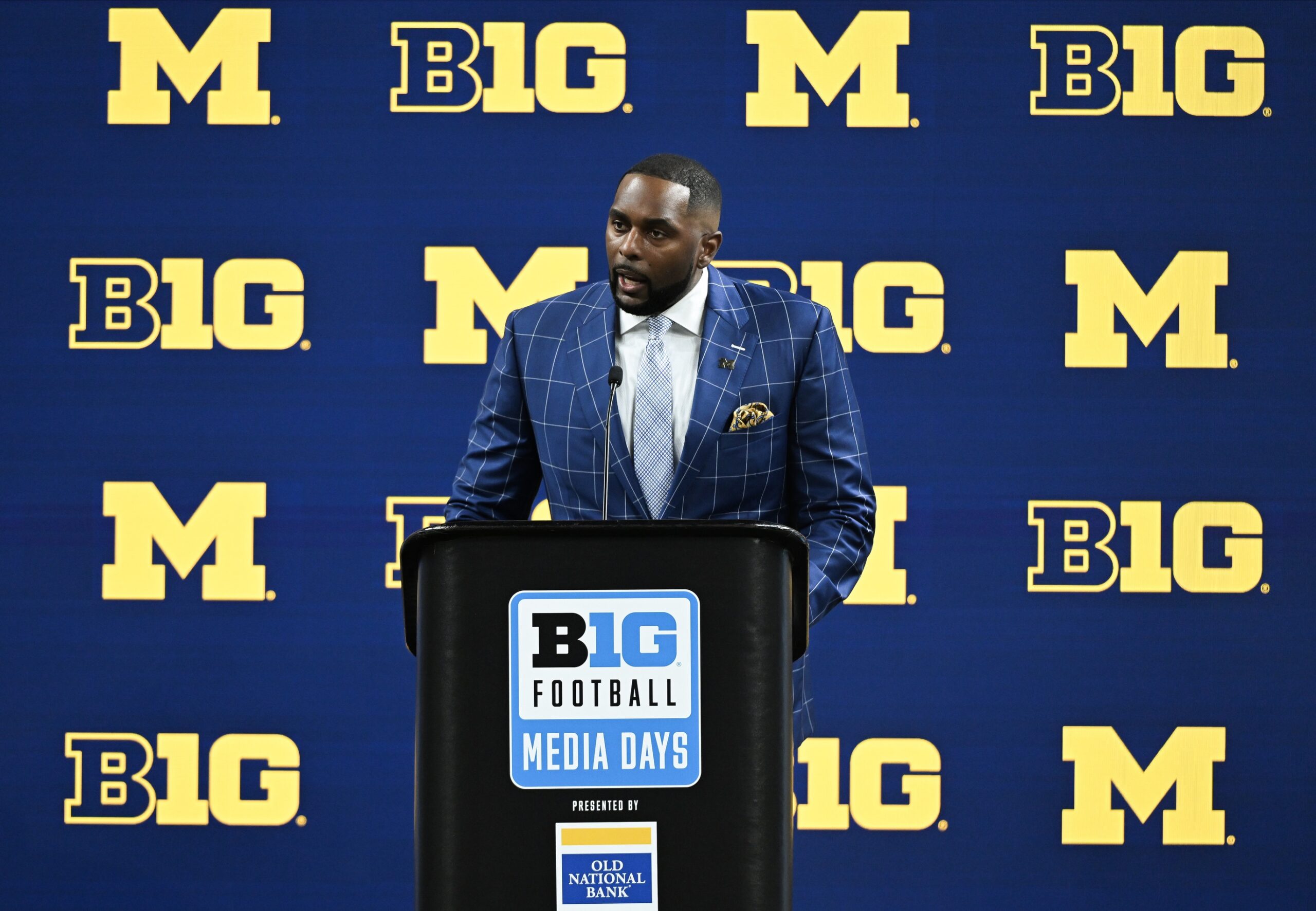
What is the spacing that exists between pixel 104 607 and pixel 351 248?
38.2 inches

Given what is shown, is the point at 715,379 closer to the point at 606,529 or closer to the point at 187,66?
the point at 606,529

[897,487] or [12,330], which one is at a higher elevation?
[12,330]

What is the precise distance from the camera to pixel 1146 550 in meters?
2.94

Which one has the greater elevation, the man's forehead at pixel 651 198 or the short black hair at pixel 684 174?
the short black hair at pixel 684 174

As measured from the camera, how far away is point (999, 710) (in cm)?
295

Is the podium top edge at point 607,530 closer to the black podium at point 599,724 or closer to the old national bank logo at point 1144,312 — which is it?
the black podium at point 599,724

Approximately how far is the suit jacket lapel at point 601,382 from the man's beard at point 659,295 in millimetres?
38

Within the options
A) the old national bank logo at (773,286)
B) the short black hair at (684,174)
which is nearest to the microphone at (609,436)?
the short black hair at (684,174)

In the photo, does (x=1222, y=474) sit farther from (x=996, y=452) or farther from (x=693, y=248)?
(x=693, y=248)

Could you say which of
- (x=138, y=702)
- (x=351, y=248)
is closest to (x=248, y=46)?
(x=351, y=248)

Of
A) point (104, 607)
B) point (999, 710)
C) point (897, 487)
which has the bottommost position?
point (999, 710)

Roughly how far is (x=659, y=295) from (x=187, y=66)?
1.74m

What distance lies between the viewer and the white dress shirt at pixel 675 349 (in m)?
1.79

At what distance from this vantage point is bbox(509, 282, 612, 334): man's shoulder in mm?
1846
